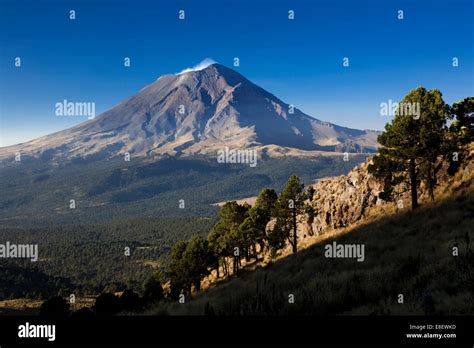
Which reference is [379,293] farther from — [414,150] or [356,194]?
[356,194]

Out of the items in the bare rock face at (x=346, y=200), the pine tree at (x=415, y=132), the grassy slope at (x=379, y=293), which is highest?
the pine tree at (x=415, y=132)

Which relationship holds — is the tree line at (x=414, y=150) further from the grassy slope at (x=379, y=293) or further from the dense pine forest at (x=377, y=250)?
the grassy slope at (x=379, y=293)

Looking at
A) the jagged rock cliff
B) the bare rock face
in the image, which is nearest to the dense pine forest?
the jagged rock cliff

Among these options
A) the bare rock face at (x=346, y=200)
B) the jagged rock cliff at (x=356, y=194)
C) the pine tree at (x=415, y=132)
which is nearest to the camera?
the pine tree at (x=415, y=132)

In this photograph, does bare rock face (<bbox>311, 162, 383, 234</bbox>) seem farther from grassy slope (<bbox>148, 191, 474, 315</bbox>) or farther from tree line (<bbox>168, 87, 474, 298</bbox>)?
grassy slope (<bbox>148, 191, 474, 315</bbox>)

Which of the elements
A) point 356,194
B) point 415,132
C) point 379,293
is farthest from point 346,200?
point 379,293

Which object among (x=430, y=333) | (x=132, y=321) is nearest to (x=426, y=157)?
(x=430, y=333)

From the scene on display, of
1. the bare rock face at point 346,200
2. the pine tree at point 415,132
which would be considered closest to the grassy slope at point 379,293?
the pine tree at point 415,132

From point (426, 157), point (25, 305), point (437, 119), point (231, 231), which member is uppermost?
point (437, 119)

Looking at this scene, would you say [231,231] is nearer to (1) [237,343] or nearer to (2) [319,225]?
(2) [319,225]

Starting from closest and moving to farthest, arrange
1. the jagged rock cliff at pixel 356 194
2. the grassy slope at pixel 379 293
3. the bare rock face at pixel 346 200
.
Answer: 1. the grassy slope at pixel 379 293
2. the jagged rock cliff at pixel 356 194
3. the bare rock face at pixel 346 200

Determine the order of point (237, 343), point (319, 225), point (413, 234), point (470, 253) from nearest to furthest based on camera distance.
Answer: point (237, 343) < point (470, 253) < point (413, 234) < point (319, 225)
